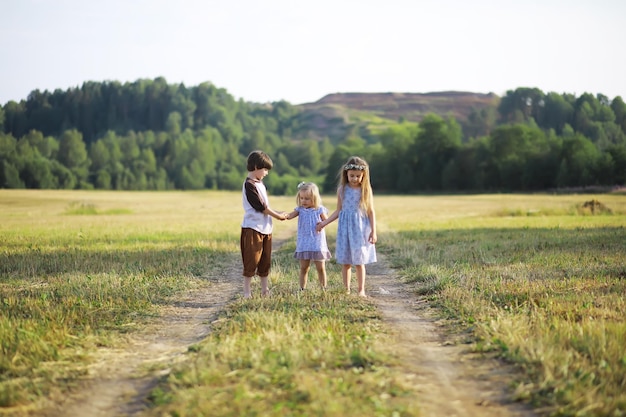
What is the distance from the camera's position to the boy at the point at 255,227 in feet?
35.4

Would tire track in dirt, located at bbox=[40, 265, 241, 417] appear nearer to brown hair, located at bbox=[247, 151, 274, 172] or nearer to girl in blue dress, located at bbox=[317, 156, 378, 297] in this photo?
girl in blue dress, located at bbox=[317, 156, 378, 297]

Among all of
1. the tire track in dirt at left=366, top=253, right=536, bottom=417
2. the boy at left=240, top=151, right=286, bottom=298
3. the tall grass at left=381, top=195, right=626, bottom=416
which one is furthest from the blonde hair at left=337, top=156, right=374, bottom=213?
the tire track in dirt at left=366, top=253, right=536, bottom=417

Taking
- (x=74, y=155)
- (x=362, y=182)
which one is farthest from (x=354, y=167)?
(x=74, y=155)

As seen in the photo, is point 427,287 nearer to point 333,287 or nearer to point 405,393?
point 333,287

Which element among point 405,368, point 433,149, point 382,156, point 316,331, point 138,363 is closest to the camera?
point 405,368

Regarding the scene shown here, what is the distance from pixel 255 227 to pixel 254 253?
452mm

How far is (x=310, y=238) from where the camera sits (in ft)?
37.3

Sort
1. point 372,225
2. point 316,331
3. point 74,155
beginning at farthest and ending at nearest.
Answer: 1. point 74,155
2. point 372,225
3. point 316,331

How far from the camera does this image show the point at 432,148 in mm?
117125

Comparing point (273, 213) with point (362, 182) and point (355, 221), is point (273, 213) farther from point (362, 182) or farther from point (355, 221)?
point (362, 182)

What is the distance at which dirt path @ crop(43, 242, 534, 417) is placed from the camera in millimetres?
5340

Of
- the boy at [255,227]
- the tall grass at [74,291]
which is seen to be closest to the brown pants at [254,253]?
the boy at [255,227]

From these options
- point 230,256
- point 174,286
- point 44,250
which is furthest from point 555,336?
point 44,250

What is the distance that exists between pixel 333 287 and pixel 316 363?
16.6 ft
